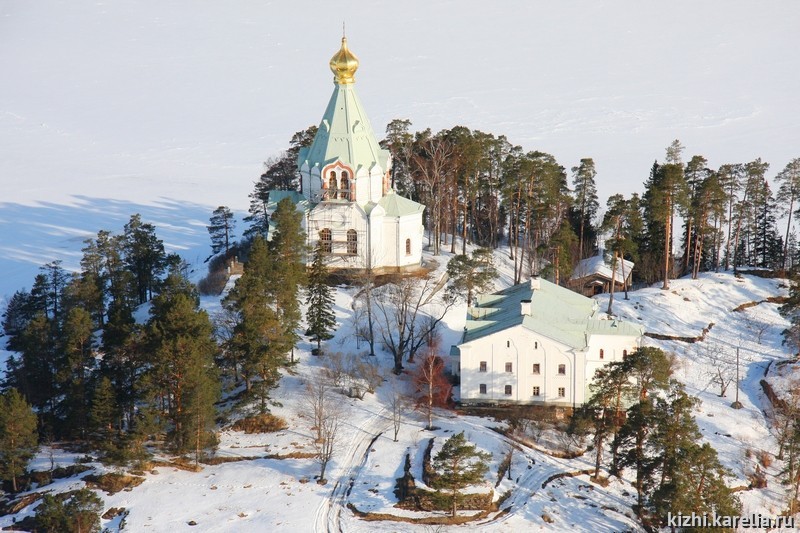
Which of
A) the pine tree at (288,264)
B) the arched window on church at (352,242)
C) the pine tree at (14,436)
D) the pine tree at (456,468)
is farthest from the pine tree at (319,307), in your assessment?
the pine tree at (14,436)

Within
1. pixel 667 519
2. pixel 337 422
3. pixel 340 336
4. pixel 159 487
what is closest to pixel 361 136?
pixel 340 336

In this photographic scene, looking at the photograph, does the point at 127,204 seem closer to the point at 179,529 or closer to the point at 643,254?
the point at 643,254

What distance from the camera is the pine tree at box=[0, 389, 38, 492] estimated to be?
35.0 m

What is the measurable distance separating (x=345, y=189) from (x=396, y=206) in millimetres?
2877

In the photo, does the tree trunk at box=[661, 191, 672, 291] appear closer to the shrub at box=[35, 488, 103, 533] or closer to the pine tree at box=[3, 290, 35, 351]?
the shrub at box=[35, 488, 103, 533]

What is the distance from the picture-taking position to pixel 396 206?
51.5 m

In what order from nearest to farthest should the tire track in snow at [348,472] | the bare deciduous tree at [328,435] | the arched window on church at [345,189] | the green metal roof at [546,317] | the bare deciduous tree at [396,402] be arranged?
the tire track in snow at [348,472] → the bare deciduous tree at [328,435] → the bare deciduous tree at [396,402] → the green metal roof at [546,317] → the arched window on church at [345,189]

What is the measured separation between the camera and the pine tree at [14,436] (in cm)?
3497

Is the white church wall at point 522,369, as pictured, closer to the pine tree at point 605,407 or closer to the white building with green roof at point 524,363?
the white building with green roof at point 524,363

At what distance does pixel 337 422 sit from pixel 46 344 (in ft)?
40.6

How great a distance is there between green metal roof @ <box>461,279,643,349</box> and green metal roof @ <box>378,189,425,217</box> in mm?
7678

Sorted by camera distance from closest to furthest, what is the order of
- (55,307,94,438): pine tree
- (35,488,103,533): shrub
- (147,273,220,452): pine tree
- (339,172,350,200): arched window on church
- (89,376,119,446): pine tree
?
(35,488,103,533): shrub → (147,273,220,452): pine tree → (89,376,119,446): pine tree → (55,307,94,438): pine tree → (339,172,350,200): arched window on church

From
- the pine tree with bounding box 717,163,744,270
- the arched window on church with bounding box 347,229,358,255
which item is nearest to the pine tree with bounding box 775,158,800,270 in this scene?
the pine tree with bounding box 717,163,744,270

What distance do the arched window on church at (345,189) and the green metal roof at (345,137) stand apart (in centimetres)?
71
